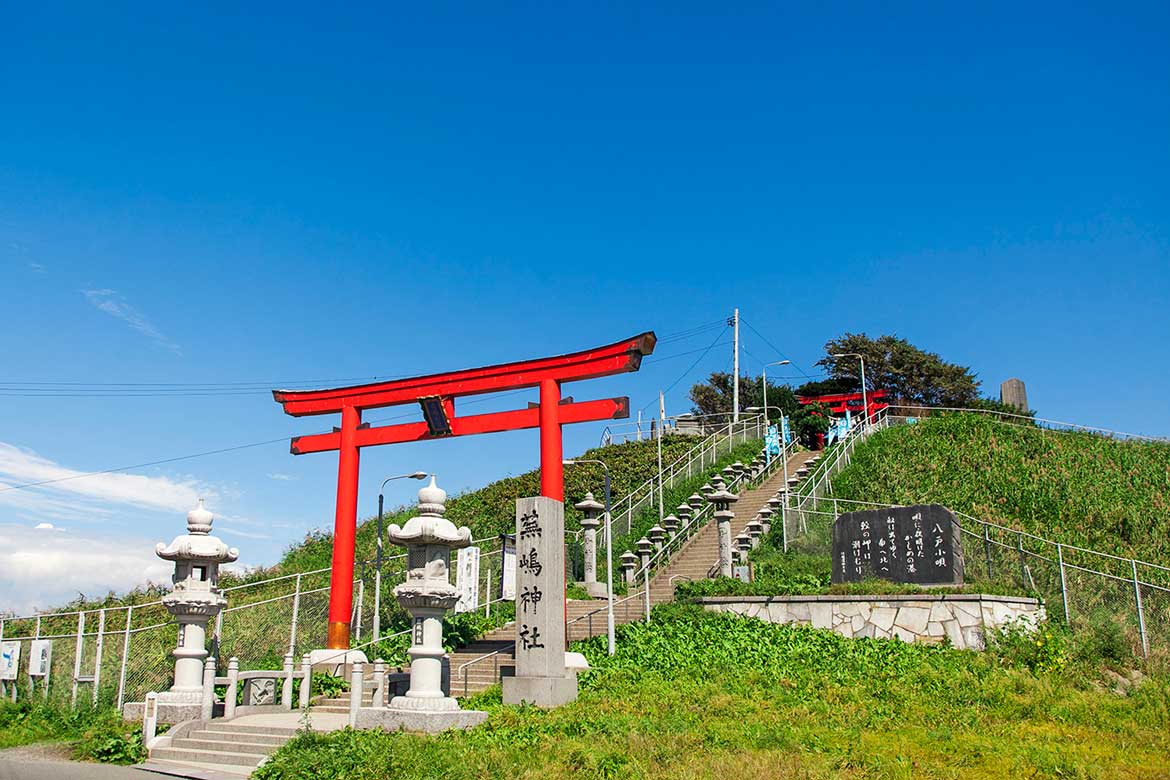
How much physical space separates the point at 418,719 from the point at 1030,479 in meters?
22.1

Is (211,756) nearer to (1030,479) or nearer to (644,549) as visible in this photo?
(644,549)

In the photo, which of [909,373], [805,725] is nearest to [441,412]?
[805,725]

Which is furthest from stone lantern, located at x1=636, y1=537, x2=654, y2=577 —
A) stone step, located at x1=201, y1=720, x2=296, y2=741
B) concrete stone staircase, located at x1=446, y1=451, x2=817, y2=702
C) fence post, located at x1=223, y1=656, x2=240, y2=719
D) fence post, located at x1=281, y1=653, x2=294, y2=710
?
stone step, located at x1=201, y1=720, x2=296, y2=741

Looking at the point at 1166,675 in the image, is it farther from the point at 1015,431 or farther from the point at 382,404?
the point at 1015,431

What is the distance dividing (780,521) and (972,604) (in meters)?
9.23

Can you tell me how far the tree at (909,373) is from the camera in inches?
2192

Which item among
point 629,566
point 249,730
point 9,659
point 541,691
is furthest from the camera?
point 629,566

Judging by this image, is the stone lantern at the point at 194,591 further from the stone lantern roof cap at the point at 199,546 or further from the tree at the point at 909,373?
the tree at the point at 909,373

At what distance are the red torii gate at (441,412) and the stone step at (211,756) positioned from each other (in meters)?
4.78

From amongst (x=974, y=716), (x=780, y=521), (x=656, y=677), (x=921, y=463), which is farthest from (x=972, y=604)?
(x=921, y=463)

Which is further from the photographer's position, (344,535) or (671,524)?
(671,524)

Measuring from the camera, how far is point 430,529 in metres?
13.0

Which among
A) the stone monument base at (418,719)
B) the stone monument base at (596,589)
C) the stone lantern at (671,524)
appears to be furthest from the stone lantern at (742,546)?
the stone monument base at (418,719)

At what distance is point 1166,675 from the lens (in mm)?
14109
